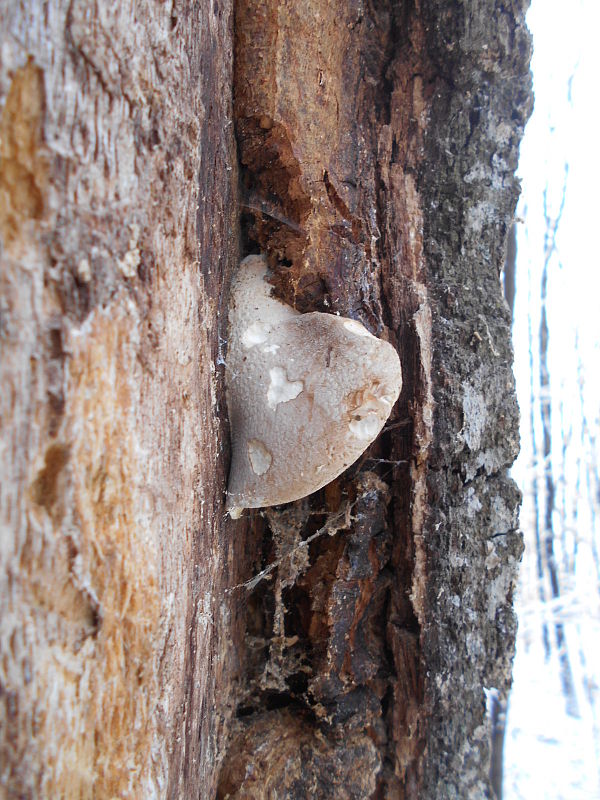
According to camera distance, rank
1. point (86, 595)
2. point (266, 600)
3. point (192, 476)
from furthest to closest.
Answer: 1. point (266, 600)
2. point (192, 476)
3. point (86, 595)

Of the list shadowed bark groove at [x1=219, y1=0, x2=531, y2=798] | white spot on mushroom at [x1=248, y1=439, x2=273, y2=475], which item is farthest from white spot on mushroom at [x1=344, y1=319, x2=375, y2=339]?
white spot on mushroom at [x1=248, y1=439, x2=273, y2=475]

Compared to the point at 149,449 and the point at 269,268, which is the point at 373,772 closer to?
the point at 149,449

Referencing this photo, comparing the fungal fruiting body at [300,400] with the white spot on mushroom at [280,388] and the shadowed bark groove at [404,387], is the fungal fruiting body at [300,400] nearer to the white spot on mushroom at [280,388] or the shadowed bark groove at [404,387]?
the white spot on mushroom at [280,388]

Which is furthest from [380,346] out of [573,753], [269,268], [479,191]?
[573,753]

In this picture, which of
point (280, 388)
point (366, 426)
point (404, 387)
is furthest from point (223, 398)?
point (404, 387)

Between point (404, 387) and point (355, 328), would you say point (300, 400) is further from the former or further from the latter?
point (404, 387)

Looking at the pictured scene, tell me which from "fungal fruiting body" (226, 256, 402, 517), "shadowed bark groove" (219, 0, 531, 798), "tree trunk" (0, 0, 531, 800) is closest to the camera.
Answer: "tree trunk" (0, 0, 531, 800)

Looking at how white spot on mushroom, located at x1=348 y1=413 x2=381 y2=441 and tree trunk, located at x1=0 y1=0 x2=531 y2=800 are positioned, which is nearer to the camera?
tree trunk, located at x1=0 y1=0 x2=531 y2=800

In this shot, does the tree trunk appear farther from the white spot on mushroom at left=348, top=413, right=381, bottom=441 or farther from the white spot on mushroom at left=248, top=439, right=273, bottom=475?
the white spot on mushroom at left=348, top=413, right=381, bottom=441
